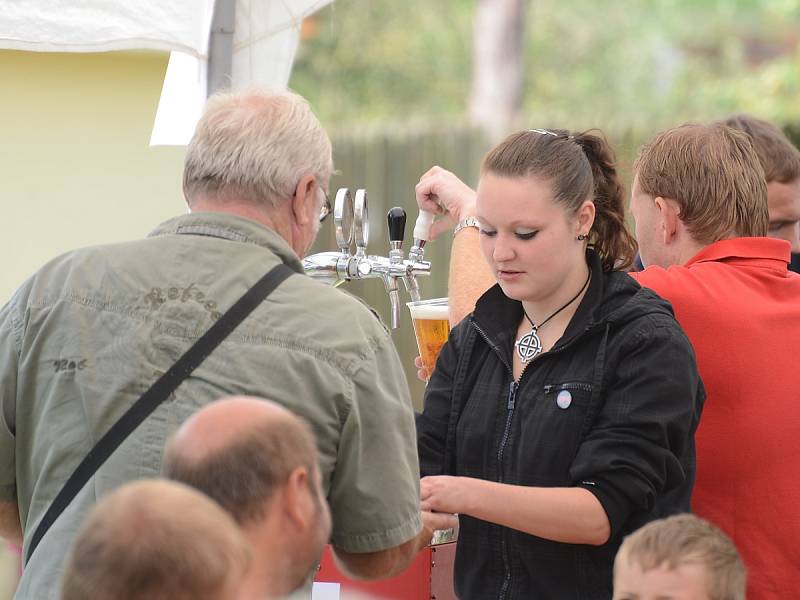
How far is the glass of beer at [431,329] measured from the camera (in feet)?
9.31

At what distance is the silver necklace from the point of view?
2.45 meters

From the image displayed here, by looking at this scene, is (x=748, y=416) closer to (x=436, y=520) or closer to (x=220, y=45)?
(x=436, y=520)

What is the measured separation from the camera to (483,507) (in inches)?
87.9

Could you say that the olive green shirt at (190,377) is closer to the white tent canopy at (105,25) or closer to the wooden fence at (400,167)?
the white tent canopy at (105,25)

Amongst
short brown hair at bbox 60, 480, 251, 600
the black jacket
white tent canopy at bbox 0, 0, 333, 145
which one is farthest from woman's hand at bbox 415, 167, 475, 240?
short brown hair at bbox 60, 480, 251, 600

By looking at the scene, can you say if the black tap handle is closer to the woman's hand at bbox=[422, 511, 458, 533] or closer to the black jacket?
the black jacket

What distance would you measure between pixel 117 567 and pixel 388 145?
6.49m

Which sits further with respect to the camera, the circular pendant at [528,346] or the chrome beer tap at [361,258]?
the chrome beer tap at [361,258]

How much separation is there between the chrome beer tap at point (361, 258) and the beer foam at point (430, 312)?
55 mm

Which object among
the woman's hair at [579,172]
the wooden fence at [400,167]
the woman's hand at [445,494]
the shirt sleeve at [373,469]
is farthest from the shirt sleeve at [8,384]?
the wooden fence at [400,167]

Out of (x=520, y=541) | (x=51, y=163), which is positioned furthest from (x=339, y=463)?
(x=51, y=163)

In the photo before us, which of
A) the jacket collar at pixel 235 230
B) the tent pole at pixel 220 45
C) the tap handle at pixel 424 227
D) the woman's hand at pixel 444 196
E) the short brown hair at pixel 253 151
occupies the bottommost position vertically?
the tap handle at pixel 424 227

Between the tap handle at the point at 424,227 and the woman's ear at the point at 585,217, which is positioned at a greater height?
the woman's ear at the point at 585,217

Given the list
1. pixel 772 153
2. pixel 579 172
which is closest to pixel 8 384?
pixel 579 172
